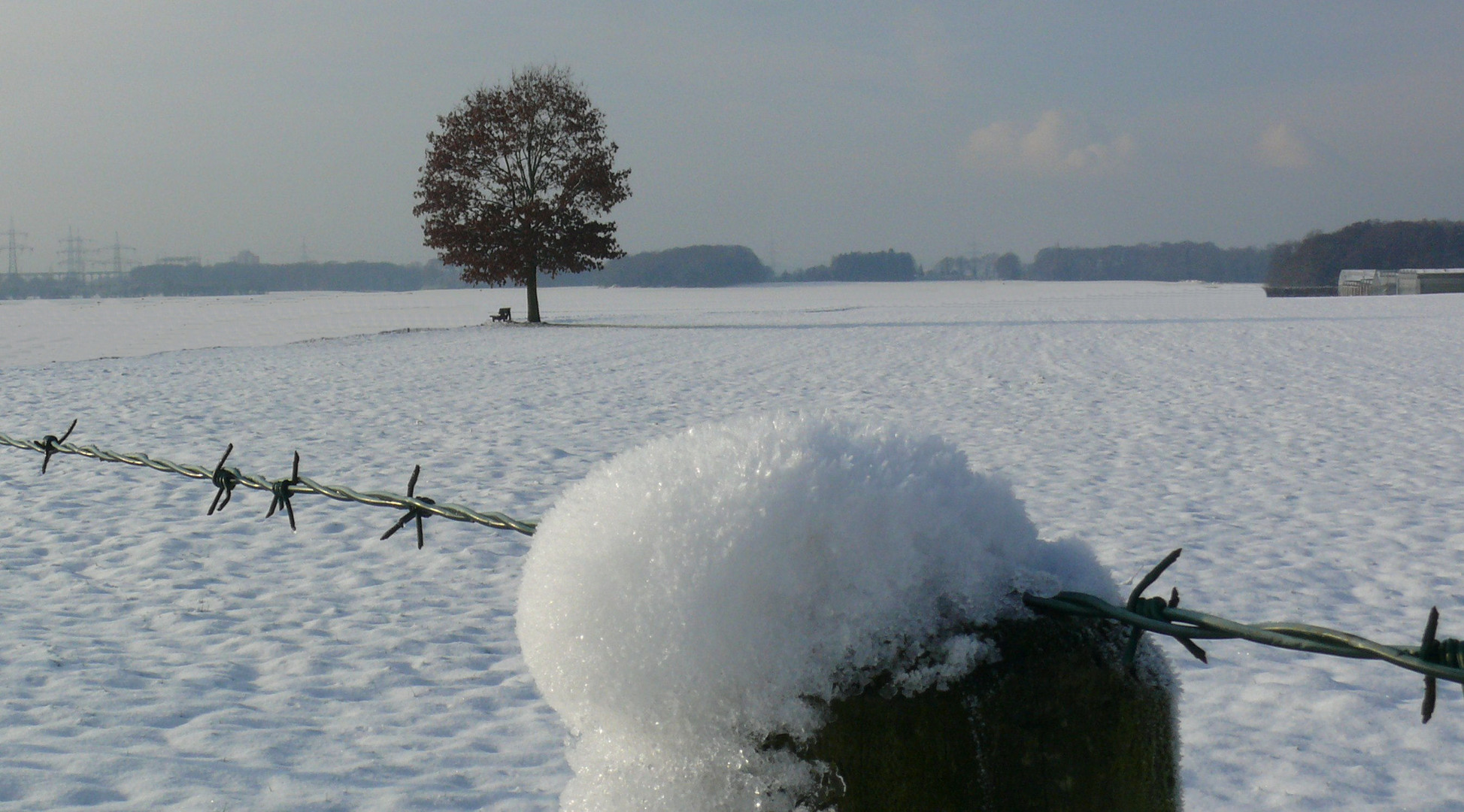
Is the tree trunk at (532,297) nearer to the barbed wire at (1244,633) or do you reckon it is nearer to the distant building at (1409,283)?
the barbed wire at (1244,633)

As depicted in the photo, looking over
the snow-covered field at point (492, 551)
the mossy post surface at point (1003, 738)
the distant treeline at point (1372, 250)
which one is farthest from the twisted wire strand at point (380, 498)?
the distant treeline at point (1372, 250)

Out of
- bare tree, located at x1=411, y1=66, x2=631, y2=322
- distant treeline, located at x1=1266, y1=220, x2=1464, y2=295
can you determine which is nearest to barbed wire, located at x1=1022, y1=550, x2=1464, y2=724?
bare tree, located at x1=411, y1=66, x2=631, y2=322

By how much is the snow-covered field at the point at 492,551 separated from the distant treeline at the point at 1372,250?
91986 mm

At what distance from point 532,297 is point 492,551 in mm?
29440

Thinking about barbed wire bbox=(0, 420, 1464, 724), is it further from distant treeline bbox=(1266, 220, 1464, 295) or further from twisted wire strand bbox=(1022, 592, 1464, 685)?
distant treeline bbox=(1266, 220, 1464, 295)

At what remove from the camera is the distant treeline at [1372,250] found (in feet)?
318

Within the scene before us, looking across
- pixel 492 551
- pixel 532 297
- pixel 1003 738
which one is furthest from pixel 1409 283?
pixel 1003 738

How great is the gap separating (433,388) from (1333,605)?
12122mm

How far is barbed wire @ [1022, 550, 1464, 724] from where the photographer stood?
763 mm

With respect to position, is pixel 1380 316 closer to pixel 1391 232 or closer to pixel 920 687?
pixel 920 687

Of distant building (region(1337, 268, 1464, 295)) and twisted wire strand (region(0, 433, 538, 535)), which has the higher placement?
distant building (region(1337, 268, 1464, 295))

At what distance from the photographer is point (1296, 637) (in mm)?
940

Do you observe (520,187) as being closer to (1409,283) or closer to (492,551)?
(492,551)

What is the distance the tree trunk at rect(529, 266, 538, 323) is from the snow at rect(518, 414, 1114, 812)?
33.6 meters
